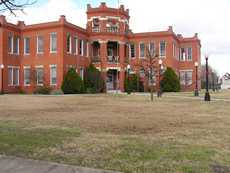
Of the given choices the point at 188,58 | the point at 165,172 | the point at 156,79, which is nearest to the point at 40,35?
the point at 156,79

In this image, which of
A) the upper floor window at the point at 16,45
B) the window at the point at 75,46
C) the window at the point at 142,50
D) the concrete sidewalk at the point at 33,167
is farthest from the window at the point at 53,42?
the concrete sidewalk at the point at 33,167

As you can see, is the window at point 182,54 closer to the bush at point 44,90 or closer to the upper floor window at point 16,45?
the bush at point 44,90

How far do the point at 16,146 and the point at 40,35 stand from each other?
3755cm

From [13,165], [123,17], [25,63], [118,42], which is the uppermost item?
[123,17]

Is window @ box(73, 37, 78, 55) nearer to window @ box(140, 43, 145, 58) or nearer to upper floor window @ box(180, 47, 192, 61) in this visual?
window @ box(140, 43, 145, 58)

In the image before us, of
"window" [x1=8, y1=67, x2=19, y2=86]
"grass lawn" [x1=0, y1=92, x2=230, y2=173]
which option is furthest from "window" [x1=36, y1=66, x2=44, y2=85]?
"grass lawn" [x1=0, y1=92, x2=230, y2=173]

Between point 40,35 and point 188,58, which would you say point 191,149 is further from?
point 188,58

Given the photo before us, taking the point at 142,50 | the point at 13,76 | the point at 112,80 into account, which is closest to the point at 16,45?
the point at 13,76

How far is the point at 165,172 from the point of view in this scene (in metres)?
5.64

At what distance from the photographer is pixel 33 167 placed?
6.04m

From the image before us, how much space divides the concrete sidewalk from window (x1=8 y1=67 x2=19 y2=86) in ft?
127

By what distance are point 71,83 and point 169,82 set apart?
1381 centimetres

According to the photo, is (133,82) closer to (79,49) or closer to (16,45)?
(79,49)

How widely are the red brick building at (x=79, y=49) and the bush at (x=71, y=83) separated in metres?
1.51
